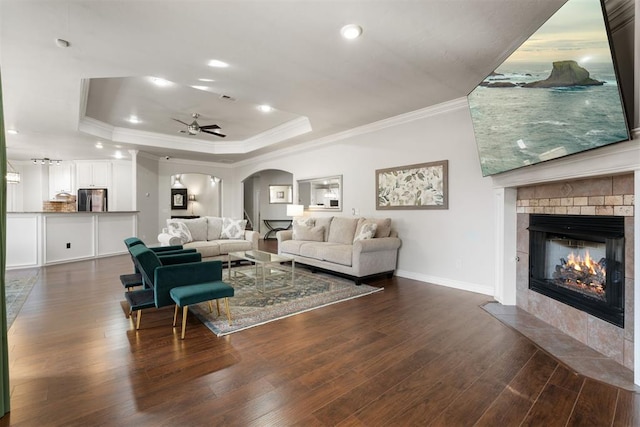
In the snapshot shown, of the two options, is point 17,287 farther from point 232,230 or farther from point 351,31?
point 351,31

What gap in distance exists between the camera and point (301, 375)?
2010mm

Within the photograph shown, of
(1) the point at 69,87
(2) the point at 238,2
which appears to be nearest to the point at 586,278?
(2) the point at 238,2

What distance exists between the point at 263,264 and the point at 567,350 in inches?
124

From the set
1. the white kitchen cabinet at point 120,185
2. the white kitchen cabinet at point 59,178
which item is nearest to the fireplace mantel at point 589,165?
the white kitchen cabinet at point 120,185

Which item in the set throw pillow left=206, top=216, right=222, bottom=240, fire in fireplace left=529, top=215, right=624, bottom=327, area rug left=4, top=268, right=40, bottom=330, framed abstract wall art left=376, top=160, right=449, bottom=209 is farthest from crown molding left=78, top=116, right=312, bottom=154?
fire in fireplace left=529, top=215, right=624, bottom=327

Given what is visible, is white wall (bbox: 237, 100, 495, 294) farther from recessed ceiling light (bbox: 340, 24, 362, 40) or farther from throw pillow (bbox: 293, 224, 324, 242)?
recessed ceiling light (bbox: 340, 24, 362, 40)

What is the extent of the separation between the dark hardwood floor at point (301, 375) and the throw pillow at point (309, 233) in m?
2.60

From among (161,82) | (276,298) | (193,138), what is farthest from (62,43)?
(193,138)

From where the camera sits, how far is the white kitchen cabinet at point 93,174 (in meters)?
9.25

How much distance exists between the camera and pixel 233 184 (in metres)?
9.86

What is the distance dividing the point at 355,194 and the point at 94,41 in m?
4.32

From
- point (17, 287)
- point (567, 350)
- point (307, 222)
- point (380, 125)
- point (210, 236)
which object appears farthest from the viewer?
point (210, 236)

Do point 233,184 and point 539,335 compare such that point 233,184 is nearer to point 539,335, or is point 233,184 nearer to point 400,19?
point 400,19

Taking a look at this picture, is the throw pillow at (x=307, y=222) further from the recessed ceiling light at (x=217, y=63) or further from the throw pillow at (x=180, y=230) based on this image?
the recessed ceiling light at (x=217, y=63)
